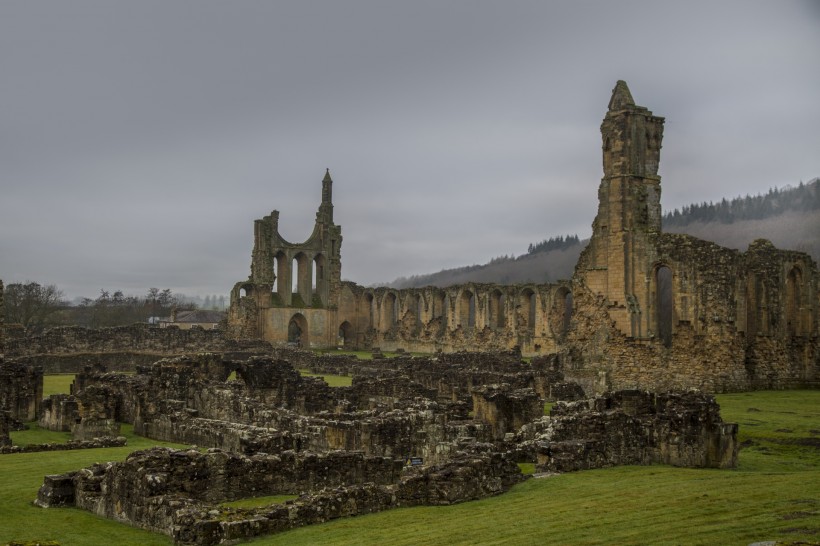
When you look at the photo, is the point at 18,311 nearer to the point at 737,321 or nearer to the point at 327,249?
the point at 327,249

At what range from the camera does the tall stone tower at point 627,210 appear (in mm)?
34469

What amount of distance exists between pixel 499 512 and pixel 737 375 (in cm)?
2372

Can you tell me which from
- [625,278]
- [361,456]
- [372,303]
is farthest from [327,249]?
[361,456]

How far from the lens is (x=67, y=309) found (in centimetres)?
9069

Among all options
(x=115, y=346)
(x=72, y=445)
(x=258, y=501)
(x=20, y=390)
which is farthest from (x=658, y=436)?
(x=115, y=346)

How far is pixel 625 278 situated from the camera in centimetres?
3459

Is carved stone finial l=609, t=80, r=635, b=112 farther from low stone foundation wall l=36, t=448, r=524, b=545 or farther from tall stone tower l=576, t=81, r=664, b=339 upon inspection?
low stone foundation wall l=36, t=448, r=524, b=545

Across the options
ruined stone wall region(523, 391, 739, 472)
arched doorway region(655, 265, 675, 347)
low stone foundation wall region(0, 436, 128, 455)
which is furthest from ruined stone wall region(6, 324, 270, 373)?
ruined stone wall region(523, 391, 739, 472)

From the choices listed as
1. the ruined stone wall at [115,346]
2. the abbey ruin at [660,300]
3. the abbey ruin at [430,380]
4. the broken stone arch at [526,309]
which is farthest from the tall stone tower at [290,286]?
the abbey ruin at [660,300]

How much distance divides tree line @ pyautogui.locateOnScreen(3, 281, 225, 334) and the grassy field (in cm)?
4679

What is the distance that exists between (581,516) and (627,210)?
25.2m

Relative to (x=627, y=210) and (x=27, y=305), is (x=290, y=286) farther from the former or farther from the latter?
(x=627, y=210)

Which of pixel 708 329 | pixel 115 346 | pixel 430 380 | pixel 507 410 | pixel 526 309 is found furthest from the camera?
pixel 526 309

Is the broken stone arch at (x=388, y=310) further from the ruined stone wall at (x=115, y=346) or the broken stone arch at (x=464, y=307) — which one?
the ruined stone wall at (x=115, y=346)
